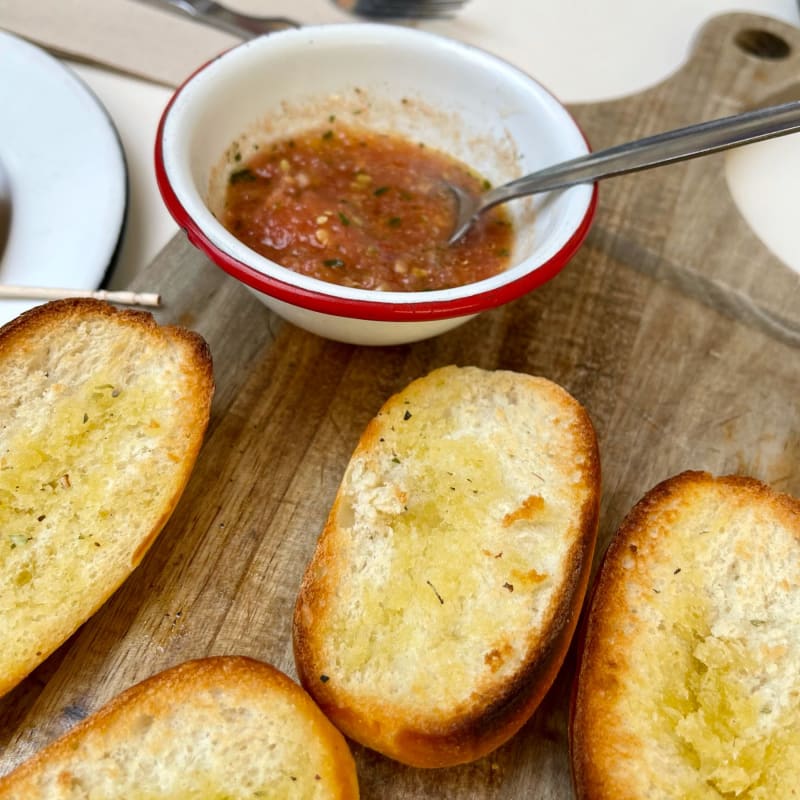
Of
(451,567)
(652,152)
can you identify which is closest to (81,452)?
(451,567)

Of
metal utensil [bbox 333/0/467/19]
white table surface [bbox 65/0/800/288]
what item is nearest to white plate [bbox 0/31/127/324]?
white table surface [bbox 65/0/800/288]

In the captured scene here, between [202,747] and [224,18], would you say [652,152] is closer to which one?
[202,747]

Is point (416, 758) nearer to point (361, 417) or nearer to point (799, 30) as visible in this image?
point (361, 417)

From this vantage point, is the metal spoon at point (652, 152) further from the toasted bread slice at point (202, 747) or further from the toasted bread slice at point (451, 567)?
the toasted bread slice at point (202, 747)

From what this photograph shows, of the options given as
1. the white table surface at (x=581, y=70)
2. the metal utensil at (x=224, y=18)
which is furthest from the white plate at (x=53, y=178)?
the metal utensil at (x=224, y=18)

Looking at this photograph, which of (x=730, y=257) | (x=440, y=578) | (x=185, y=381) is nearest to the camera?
(x=440, y=578)

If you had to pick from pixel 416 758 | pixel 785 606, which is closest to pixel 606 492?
pixel 785 606
